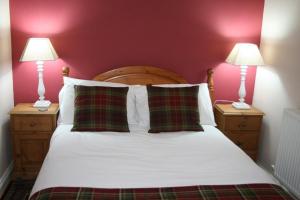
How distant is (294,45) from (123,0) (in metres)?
1.63

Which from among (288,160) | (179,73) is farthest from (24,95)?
(288,160)

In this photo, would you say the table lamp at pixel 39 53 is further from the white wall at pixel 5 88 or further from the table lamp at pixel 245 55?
the table lamp at pixel 245 55

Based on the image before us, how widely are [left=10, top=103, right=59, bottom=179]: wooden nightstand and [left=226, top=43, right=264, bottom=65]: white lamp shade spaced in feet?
5.90

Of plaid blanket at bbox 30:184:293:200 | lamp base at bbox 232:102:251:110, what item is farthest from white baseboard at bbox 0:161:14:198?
lamp base at bbox 232:102:251:110

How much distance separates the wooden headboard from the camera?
3.30m

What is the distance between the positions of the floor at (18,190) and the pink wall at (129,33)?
0.81 metres

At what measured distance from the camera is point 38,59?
2.93 metres

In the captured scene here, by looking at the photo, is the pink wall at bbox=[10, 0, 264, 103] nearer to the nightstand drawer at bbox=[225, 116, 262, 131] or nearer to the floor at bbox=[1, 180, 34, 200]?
the nightstand drawer at bbox=[225, 116, 262, 131]

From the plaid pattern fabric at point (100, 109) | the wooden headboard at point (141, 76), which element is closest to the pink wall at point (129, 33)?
the wooden headboard at point (141, 76)

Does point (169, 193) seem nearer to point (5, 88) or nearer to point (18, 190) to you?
point (18, 190)

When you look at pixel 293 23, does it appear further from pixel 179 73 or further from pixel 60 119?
pixel 60 119

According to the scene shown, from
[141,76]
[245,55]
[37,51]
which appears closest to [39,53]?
[37,51]

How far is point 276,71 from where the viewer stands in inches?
125

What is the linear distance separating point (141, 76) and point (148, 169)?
1.40 metres
